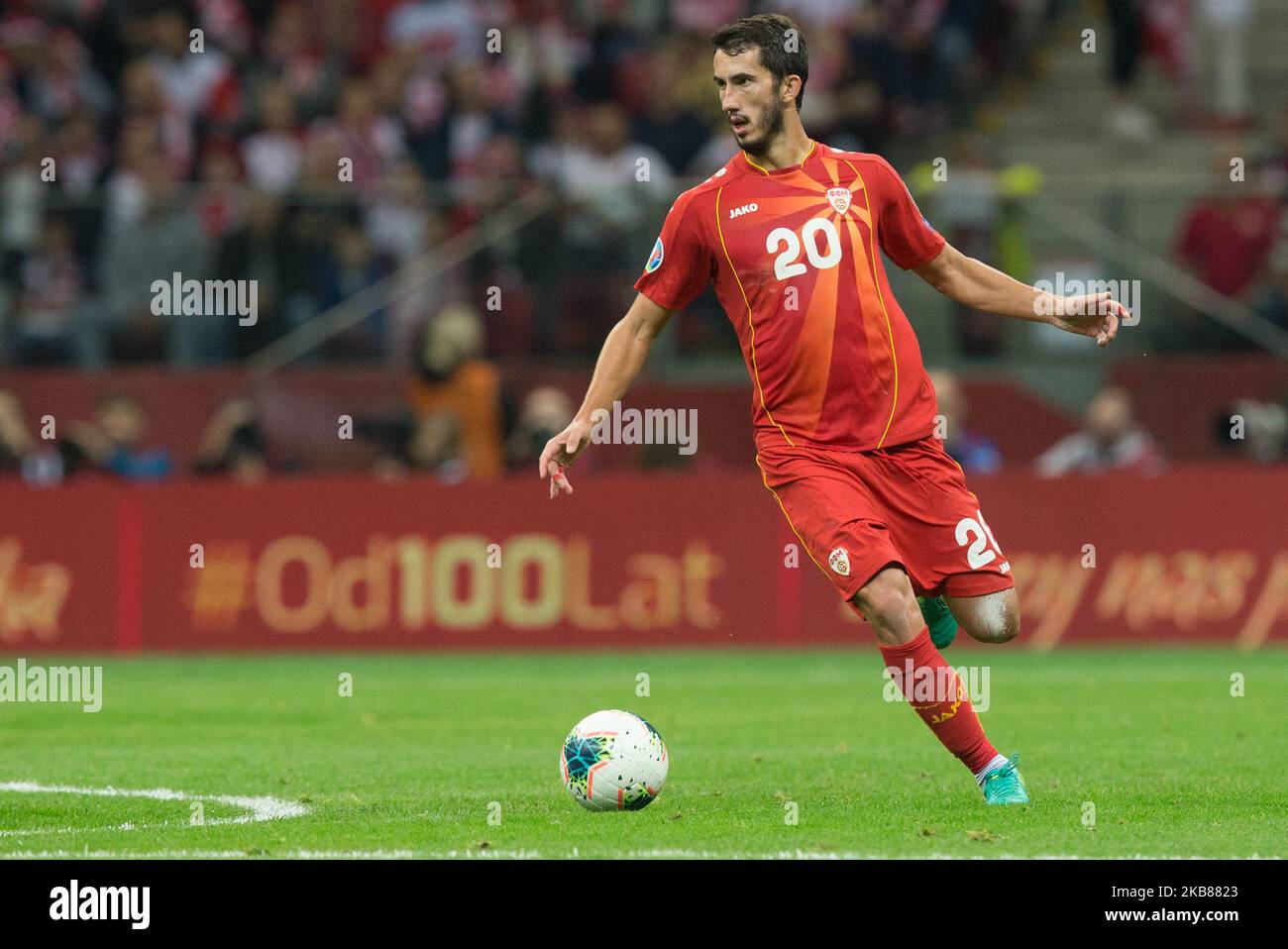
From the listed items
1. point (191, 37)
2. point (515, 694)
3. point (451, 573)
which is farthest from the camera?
point (191, 37)

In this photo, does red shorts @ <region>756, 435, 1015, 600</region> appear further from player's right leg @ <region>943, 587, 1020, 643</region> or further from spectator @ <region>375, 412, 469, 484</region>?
spectator @ <region>375, 412, 469, 484</region>

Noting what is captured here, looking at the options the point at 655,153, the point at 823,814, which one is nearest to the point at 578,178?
the point at 655,153

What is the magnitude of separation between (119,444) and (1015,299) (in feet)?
34.2

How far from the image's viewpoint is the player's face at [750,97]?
26.7 feet

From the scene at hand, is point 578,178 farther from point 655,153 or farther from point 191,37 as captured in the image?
point 191,37

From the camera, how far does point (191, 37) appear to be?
2053 cm

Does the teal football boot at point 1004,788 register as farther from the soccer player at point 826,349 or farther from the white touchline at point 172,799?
the white touchline at point 172,799

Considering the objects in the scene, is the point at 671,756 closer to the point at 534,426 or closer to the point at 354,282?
the point at 534,426

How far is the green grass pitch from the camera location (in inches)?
290

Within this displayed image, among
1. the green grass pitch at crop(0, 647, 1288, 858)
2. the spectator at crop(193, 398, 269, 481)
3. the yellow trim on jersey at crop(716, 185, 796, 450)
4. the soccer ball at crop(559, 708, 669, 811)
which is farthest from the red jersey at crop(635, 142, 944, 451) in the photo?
the spectator at crop(193, 398, 269, 481)

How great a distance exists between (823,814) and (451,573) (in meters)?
9.19

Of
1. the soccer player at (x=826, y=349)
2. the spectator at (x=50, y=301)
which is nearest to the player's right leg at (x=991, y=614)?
the soccer player at (x=826, y=349)
